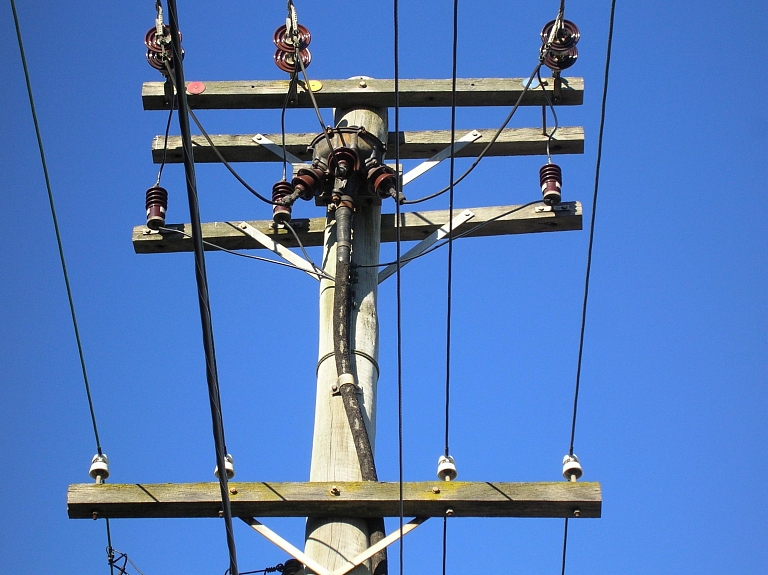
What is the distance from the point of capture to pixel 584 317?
638cm

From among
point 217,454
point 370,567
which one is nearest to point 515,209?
point 370,567

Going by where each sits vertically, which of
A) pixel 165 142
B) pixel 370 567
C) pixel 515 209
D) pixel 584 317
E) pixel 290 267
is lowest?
pixel 370 567

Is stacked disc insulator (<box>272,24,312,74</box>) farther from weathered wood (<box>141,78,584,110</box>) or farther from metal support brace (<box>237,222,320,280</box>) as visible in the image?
metal support brace (<box>237,222,320,280</box>)

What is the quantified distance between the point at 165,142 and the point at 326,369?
248cm

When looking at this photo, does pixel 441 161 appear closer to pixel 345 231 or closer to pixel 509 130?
pixel 509 130

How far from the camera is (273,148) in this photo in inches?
320

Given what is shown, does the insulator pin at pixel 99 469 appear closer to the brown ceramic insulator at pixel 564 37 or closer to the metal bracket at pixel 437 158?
the metal bracket at pixel 437 158

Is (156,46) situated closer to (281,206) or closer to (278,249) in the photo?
(281,206)

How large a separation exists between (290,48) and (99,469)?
351 cm

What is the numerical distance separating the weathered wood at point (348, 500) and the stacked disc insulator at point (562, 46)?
3346 mm

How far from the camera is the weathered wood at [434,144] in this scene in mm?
8195

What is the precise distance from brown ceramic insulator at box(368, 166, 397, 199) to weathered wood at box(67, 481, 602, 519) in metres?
2.16

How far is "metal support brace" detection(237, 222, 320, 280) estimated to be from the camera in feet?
24.0

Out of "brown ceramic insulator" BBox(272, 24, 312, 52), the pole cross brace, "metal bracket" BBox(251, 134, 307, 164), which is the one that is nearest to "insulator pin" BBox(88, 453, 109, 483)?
the pole cross brace
